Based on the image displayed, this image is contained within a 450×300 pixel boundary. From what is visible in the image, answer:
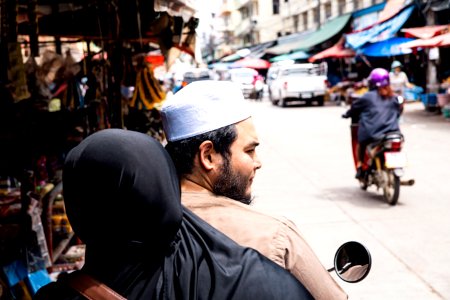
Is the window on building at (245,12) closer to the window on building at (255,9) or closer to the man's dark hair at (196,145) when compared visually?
the window on building at (255,9)

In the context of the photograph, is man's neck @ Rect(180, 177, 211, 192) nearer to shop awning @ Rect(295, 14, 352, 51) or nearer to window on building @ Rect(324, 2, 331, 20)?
shop awning @ Rect(295, 14, 352, 51)

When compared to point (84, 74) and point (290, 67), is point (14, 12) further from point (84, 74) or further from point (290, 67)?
point (290, 67)

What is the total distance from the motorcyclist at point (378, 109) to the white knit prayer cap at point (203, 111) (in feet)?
19.1

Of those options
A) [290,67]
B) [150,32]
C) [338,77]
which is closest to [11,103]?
[150,32]

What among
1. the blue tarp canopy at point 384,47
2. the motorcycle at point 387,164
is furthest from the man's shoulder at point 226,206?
the blue tarp canopy at point 384,47

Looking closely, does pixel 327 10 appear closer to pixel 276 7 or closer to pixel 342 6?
pixel 342 6

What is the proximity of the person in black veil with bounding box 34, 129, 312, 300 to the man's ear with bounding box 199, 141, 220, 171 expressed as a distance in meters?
0.34

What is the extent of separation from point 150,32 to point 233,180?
6.13 meters

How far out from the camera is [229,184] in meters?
1.78

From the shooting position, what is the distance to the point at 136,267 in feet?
4.36

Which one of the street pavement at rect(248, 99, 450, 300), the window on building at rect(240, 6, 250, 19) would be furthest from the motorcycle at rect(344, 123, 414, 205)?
the window on building at rect(240, 6, 250, 19)

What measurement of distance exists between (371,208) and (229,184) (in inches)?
222

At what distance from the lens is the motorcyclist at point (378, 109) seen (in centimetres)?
736

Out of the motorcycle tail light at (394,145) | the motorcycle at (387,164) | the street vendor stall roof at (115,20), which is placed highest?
the street vendor stall roof at (115,20)
